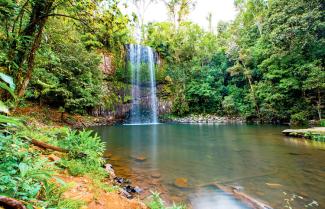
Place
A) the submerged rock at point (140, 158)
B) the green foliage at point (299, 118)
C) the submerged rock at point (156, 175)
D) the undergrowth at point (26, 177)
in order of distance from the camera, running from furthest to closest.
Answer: the green foliage at point (299, 118), the submerged rock at point (140, 158), the submerged rock at point (156, 175), the undergrowth at point (26, 177)

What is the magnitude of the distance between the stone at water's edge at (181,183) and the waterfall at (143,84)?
15763 mm

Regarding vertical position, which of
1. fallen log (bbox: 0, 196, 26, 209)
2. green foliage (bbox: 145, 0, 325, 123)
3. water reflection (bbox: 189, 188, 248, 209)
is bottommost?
water reflection (bbox: 189, 188, 248, 209)

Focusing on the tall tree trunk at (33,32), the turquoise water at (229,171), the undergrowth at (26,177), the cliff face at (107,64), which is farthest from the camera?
the cliff face at (107,64)

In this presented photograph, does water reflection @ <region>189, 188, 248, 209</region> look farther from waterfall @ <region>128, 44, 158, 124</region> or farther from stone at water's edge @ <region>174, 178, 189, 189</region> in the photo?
waterfall @ <region>128, 44, 158, 124</region>

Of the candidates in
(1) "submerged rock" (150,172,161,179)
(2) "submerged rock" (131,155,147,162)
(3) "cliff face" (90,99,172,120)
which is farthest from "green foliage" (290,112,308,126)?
(1) "submerged rock" (150,172,161,179)

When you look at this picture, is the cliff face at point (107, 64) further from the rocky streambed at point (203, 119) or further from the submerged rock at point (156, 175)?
the submerged rock at point (156, 175)

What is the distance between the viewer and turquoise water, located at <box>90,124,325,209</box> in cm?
366

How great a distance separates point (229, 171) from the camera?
512 cm

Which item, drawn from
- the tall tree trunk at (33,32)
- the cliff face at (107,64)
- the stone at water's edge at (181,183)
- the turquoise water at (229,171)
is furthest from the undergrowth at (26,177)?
the cliff face at (107,64)

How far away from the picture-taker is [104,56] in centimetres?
2027

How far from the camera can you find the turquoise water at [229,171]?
12.0ft

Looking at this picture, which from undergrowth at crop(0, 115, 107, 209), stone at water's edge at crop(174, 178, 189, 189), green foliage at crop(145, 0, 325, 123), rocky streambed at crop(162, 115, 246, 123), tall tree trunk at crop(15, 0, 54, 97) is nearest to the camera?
undergrowth at crop(0, 115, 107, 209)

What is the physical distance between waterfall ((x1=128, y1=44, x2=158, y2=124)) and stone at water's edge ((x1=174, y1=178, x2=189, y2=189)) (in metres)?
15.8

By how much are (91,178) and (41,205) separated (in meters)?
2.06
